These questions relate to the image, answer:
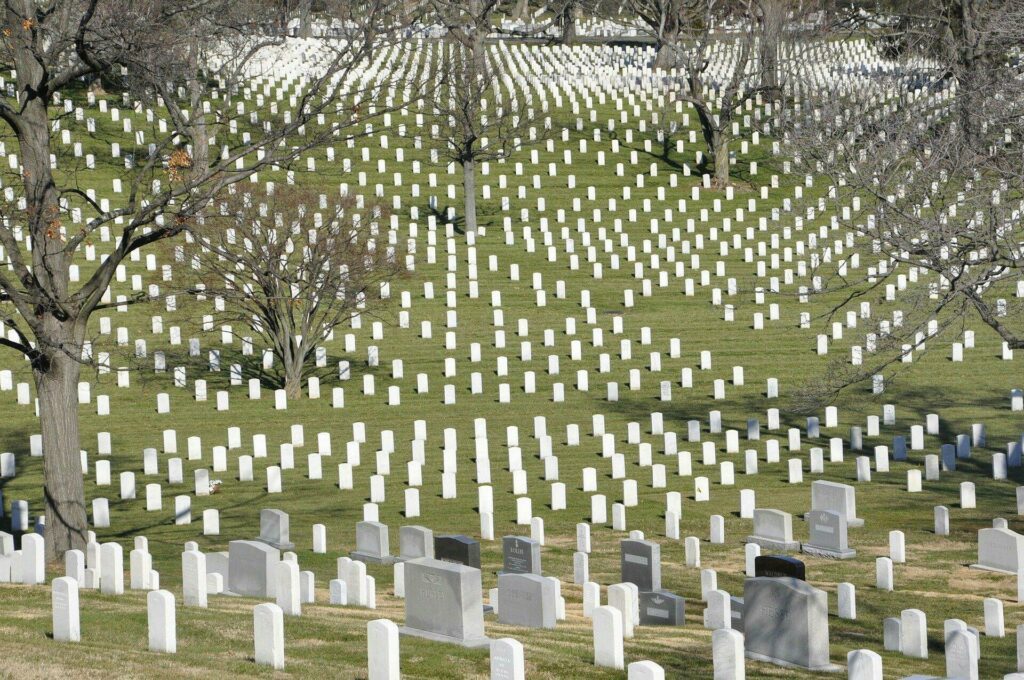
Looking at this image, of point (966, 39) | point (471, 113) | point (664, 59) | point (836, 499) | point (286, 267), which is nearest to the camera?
point (836, 499)

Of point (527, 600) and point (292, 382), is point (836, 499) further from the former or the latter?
point (292, 382)

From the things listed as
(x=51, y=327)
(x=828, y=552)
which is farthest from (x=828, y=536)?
(x=51, y=327)

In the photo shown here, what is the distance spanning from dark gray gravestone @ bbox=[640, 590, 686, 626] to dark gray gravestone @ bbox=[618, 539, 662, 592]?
0.95 metres

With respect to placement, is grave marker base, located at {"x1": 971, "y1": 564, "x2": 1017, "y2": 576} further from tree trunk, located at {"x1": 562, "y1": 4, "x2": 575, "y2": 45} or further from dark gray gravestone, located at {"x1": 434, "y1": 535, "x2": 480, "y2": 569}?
tree trunk, located at {"x1": 562, "y1": 4, "x2": 575, "y2": 45}

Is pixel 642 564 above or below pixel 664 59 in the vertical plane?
below

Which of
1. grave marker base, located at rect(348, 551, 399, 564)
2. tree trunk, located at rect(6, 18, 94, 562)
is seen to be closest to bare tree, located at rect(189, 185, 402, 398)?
grave marker base, located at rect(348, 551, 399, 564)

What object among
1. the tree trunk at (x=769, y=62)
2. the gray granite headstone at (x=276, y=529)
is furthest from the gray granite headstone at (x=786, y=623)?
the tree trunk at (x=769, y=62)

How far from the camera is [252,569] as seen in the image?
15.0 metres

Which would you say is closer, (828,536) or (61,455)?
(61,455)

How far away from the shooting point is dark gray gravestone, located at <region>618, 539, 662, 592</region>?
52.6 feet

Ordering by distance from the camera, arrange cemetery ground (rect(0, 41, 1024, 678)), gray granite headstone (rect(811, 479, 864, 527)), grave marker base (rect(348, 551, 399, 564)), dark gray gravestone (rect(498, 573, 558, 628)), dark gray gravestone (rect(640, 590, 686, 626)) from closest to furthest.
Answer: cemetery ground (rect(0, 41, 1024, 678)) → dark gray gravestone (rect(498, 573, 558, 628)) → dark gray gravestone (rect(640, 590, 686, 626)) → grave marker base (rect(348, 551, 399, 564)) → gray granite headstone (rect(811, 479, 864, 527))

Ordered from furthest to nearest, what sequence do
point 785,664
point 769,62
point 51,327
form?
1. point 769,62
2. point 51,327
3. point 785,664

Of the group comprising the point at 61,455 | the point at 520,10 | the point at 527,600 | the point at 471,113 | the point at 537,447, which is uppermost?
the point at 520,10

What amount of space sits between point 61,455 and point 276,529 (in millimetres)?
3214
